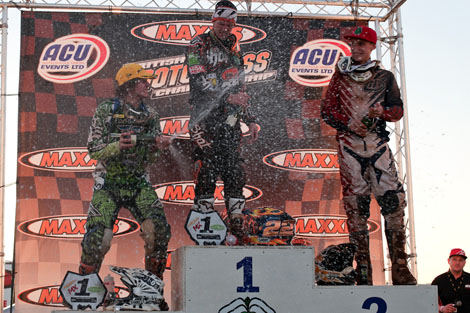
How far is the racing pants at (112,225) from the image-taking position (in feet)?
18.1

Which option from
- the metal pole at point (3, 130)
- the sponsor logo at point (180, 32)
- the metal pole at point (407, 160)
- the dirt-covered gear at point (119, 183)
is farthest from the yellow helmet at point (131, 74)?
the metal pole at point (407, 160)

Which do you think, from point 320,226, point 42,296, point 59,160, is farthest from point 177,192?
point 42,296

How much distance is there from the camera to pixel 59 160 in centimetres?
804

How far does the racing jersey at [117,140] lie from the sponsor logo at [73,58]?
258cm

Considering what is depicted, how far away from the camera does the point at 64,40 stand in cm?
827

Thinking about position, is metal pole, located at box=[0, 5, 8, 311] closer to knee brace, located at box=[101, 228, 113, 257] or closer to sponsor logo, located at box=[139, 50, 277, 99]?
sponsor logo, located at box=[139, 50, 277, 99]

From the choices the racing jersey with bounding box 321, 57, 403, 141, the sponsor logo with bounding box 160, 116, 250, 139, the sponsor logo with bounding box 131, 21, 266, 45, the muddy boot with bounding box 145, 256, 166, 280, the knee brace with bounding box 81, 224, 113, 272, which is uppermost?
the sponsor logo with bounding box 131, 21, 266, 45

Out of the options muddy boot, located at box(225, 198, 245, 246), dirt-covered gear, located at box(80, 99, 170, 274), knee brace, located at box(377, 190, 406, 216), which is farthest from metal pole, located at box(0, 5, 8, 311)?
knee brace, located at box(377, 190, 406, 216)

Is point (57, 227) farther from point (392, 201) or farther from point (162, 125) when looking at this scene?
point (392, 201)

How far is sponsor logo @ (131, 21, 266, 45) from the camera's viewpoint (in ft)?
27.5

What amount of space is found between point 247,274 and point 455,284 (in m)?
2.62

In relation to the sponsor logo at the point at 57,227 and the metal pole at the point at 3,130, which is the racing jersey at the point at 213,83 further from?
the metal pole at the point at 3,130

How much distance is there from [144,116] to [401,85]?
13.2ft

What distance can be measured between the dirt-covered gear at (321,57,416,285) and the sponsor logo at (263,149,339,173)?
2819 mm
